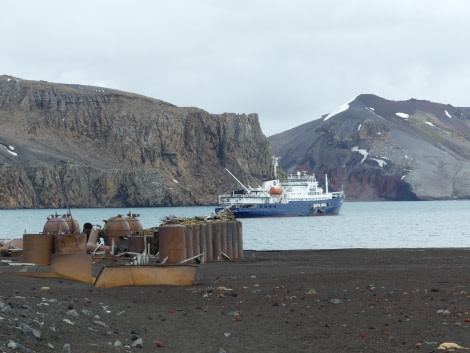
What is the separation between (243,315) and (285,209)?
122 m

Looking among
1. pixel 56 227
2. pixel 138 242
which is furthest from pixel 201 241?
pixel 56 227

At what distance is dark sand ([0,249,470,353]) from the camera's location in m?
13.0

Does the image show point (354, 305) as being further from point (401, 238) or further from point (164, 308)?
point (401, 238)

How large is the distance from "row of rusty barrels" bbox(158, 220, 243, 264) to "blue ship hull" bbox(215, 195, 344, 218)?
312ft

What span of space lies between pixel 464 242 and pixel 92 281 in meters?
44.0

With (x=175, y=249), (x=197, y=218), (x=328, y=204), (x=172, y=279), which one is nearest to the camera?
(x=172, y=279)

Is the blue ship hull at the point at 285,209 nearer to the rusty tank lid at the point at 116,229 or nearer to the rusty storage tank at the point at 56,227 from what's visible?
the rusty tank lid at the point at 116,229

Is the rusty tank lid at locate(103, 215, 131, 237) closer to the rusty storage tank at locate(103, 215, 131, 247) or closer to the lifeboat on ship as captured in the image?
the rusty storage tank at locate(103, 215, 131, 247)

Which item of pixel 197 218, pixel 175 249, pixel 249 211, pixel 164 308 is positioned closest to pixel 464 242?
pixel 197 218

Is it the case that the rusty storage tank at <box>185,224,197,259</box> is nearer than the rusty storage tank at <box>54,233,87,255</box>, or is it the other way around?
the rusty storage tank at <box>54,233,87,255</box>

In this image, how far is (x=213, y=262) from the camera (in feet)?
113

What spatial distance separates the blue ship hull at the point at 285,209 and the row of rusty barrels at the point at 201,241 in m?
95.2

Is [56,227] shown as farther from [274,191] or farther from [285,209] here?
[285,209]

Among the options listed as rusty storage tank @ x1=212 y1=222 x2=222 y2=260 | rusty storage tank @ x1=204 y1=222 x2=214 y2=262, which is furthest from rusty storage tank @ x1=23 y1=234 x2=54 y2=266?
rusty storage tank @ x1=212 y1=222 x2=222 y2=260
